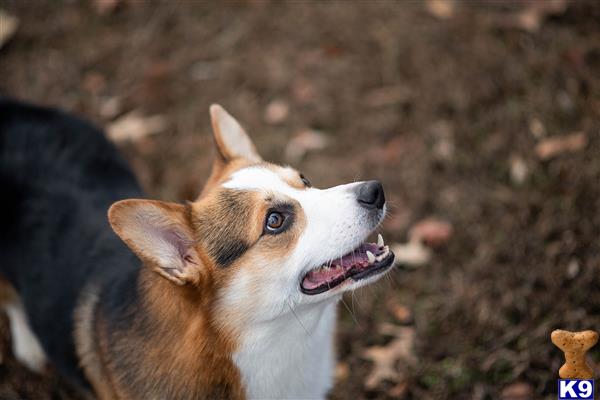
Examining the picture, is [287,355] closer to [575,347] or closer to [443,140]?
[575,347]

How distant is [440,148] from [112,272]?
270 centimetres

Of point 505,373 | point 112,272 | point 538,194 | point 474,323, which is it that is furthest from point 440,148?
point 112,272

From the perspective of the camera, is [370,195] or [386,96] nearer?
[370,195]

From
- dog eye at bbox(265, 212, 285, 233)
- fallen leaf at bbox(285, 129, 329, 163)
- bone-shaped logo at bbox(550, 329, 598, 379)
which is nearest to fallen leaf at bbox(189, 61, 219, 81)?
fallen leaf at bbox(285, 129, 329, 163)

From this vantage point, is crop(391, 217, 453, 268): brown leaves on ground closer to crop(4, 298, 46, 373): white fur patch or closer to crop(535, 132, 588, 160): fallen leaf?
crop(535, 132, 588, 160): fallen leaf

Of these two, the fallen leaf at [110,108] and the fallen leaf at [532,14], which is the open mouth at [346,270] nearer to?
the fallen leaf at [532,14]

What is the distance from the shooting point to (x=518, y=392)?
3.02 meters

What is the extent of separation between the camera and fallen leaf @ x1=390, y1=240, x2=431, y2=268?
3.86 m

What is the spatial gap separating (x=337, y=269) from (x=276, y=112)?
2.83m

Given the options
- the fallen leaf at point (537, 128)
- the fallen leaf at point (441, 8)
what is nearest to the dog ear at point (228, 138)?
the fallen leaf at point (537, 128)

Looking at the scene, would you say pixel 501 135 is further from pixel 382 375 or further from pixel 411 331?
pixel 382 375

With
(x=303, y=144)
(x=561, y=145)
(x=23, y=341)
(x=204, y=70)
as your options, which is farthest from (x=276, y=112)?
(x=23, y=341)

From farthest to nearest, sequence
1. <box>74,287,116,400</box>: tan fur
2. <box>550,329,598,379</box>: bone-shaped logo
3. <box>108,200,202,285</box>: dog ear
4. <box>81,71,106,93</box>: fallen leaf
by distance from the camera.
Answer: <box>81,71,106,93</box>: fallen leaf < <box>74,287,116,400</box>: tan fur < <box>550,329,598,379</box>: bone-shaped logo < <box>108,200,202,285</box>: dog ear

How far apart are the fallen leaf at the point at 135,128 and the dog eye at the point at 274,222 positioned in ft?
9.75
